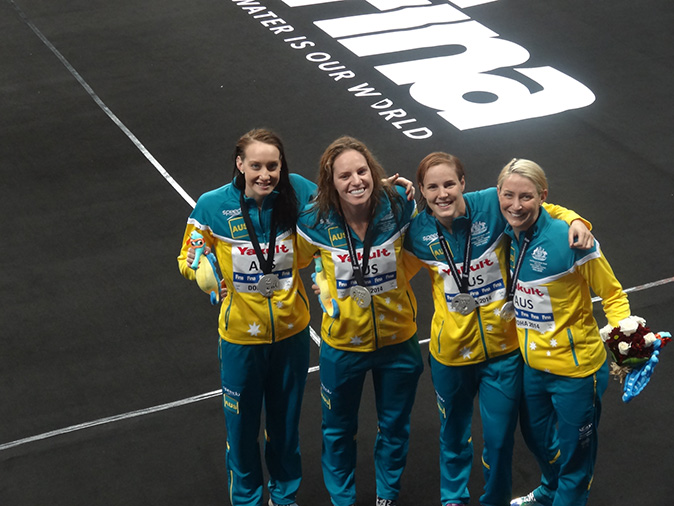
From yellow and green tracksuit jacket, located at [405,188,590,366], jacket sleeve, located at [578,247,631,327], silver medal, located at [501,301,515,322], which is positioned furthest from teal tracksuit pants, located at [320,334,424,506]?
jacket sleeve, located at [578,247,631,327]

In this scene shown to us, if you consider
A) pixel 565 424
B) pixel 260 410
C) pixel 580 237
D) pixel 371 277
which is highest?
pixel 580 237

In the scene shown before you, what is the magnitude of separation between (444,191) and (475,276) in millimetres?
434

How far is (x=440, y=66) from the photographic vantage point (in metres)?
11.2

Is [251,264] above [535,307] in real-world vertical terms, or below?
above

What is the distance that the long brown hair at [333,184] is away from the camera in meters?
4.79

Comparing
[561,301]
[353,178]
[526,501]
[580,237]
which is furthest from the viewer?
[526,501]

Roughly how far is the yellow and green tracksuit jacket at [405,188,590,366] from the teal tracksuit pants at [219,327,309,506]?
0.78 meters

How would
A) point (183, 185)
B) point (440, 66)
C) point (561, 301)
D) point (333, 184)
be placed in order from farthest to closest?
point (440, 66), point (183, 185), point (333, 184), point (561, 301)

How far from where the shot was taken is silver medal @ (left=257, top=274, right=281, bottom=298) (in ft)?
16.1

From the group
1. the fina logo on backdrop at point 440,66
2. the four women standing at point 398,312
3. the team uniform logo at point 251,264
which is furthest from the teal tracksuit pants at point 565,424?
the fina logo on backdrop at point 440,66

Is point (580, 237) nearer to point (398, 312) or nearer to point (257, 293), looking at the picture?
point (398, 312)

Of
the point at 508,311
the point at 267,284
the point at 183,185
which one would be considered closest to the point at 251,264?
the point at 267,284

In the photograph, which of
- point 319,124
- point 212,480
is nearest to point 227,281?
point 212,480

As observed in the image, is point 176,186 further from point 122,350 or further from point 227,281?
point 227,281
